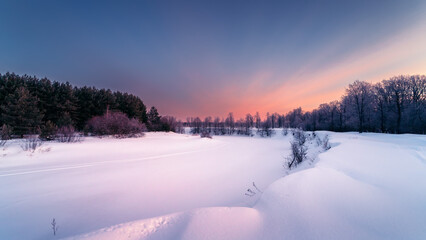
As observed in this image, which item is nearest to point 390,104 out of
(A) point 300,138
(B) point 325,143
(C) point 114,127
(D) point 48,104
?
(A) point 300,138

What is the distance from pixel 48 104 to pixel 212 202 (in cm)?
3192

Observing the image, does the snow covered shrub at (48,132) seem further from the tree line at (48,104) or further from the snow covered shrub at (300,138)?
the snow covered shrub at (300,138)

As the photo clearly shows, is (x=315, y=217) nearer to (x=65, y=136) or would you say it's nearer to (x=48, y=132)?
(x=65, y=136)

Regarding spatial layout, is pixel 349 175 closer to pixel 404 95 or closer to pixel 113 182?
Answer: pixel 113 182

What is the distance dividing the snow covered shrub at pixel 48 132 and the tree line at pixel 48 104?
0.33 feet

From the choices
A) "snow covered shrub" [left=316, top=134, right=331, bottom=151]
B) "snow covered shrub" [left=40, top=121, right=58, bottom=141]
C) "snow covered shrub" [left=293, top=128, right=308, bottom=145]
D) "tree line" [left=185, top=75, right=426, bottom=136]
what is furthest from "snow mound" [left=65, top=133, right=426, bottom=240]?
"tree line" [left=185, top=75, right=426, bottom=136]

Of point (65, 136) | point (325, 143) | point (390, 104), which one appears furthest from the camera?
point (390, 104)

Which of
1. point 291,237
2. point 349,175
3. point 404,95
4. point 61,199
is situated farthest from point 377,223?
point 404,95

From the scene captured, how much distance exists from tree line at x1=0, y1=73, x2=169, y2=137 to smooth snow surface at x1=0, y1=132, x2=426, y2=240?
32.7 ft

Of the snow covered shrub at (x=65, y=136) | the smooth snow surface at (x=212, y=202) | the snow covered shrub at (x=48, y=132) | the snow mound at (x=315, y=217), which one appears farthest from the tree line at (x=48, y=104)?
the snow mound at (x=315, y=217)

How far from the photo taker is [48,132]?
12.5 meters

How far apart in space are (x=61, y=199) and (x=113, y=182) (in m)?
1.60

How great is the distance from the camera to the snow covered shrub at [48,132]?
487 inches

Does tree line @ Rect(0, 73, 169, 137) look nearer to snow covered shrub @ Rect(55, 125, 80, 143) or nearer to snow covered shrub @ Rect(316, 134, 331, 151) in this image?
snow covered shrub @ Rect(55, 125, 80, 143)
